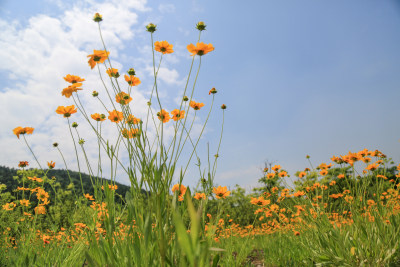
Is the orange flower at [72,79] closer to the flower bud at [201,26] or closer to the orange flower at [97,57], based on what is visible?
the orange flower at [97,57]

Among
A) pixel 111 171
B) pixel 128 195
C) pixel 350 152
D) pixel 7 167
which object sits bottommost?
pixel 128 195

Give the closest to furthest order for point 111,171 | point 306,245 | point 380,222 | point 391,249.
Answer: point 111,171 < point 391,249 < point 380,222 < point 306,245

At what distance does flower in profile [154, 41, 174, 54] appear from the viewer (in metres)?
1.65

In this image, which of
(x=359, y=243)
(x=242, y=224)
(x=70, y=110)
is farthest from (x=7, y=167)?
(x=359, y=243)

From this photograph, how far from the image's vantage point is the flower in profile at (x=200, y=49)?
1523mm

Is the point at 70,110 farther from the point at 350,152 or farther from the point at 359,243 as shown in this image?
the point at 350,152

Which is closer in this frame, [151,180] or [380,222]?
[151,180]

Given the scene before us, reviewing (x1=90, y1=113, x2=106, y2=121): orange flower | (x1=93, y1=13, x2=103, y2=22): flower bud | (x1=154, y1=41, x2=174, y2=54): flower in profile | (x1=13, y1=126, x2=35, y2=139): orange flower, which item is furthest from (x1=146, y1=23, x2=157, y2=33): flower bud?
(x1=13, y1=126, x2=35, y2=139): orange flower

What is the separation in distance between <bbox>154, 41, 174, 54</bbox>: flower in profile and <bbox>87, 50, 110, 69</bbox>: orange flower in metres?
0.31

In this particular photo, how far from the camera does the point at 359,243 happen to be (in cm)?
195

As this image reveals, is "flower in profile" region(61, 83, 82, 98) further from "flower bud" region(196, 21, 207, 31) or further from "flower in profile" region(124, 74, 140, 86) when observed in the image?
"flower bud" region(196, 21, 207, 31)

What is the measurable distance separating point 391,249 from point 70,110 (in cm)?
256

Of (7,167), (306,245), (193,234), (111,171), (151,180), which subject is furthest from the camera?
(7,167)

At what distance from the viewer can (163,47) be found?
1.66m
